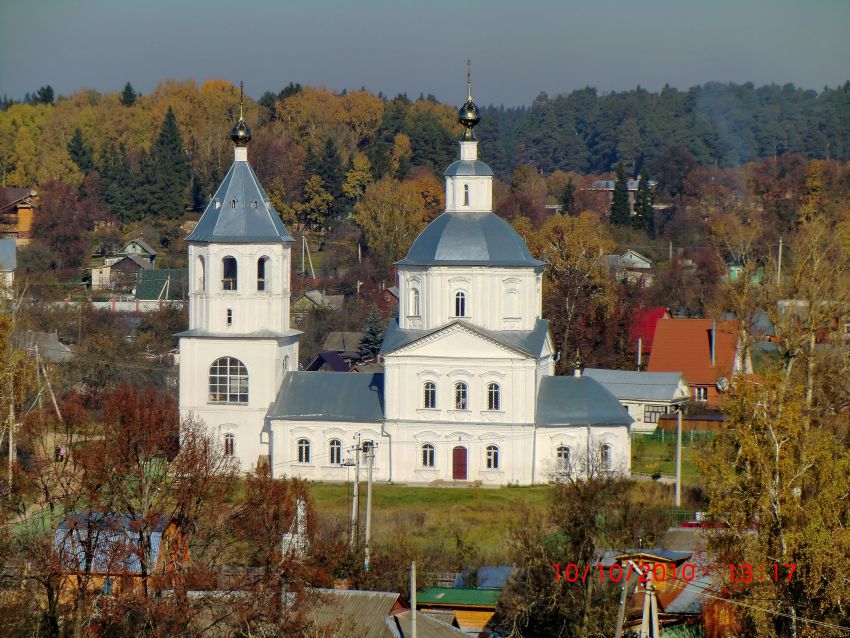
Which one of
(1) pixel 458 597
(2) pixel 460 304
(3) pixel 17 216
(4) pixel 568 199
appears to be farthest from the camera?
(4) pixel 568 199

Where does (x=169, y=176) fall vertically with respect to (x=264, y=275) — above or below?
above

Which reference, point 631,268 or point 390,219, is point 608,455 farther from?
point 390,219

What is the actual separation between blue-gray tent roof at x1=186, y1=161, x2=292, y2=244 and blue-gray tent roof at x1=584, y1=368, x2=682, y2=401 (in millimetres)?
9660

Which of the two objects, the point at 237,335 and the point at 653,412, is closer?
the point at 237,335

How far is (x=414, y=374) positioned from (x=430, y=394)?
50cm

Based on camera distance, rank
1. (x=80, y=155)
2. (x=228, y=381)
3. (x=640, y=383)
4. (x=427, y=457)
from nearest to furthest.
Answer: (x=427, y=457), (x=228, y=381), (x=640, y=383), (x=80, y=155)

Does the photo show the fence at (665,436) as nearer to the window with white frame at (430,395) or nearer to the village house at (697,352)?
the village house at (697,352)

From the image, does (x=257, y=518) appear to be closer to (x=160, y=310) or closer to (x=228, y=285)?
(x=228, y=285)

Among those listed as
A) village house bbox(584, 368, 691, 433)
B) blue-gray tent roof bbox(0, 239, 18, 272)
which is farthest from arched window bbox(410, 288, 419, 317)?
blue-gray tent roof bbox(0, 239, 18, 272)

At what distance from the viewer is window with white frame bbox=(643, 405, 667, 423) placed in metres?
39.4

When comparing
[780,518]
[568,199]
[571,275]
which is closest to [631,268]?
[571,275]

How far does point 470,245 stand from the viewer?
33219 millimetres

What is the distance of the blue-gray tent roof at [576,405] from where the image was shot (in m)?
32.5

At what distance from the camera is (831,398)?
1212 inches
